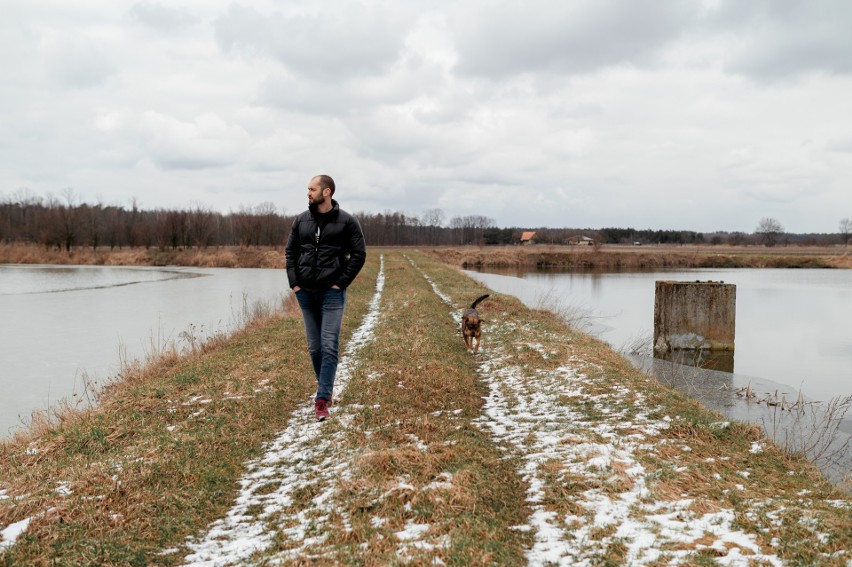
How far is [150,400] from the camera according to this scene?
6688 millimetres

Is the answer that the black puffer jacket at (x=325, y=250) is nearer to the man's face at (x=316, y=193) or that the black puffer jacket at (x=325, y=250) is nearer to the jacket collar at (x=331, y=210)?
the jacket collar at (x=331, y=210)

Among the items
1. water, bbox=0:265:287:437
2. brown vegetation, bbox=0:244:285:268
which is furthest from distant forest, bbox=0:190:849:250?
water, bbox=0:265:287:437

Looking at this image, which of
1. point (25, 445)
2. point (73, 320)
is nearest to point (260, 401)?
point (25, 445)

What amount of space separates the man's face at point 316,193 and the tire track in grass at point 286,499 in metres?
2.31

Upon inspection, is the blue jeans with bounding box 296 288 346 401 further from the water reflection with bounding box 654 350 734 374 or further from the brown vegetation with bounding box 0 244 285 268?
the brown vegetation with bounding box 0 244 285 268

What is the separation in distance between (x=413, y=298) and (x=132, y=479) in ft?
41.7

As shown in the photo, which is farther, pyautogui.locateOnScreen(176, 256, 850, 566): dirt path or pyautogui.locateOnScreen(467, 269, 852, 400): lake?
pyautogui.locateOnScreen(467, 269, 852, 400): lake

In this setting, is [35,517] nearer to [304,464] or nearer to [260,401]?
[304,464]

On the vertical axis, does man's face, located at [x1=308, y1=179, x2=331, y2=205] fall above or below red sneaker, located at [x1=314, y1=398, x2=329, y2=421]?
above

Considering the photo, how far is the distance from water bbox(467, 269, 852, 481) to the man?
507 cm

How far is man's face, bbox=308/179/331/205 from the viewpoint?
5445 millimetres

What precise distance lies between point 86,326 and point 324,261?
14.6m

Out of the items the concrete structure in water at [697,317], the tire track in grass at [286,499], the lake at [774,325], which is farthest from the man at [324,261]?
the concrete structure in water at [697,317]

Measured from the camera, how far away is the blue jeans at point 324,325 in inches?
225
